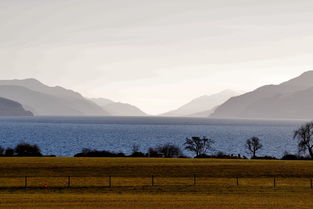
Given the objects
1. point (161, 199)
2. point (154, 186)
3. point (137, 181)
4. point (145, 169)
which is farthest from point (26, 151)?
point (161, 199)

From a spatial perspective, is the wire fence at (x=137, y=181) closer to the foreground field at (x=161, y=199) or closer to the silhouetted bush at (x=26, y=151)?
the foreground field at (x=161, y=199)

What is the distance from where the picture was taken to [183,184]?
176ft

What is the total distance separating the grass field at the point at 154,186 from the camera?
4019cm

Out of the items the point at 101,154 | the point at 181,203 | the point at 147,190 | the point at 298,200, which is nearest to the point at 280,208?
the point at 298,200

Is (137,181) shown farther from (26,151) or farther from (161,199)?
(26,151)

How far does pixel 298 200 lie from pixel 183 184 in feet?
48.7

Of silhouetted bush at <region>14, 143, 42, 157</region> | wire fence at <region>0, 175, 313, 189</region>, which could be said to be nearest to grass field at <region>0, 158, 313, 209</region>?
wire fence at <region>0, 175, 313, 189</region>

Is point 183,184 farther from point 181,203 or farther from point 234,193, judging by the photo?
point 181,203

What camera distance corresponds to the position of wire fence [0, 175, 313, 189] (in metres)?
52.1

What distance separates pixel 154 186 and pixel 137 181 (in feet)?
16.4

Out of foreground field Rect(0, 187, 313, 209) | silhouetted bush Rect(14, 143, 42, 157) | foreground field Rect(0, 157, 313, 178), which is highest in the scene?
silhouetted bush Rect(14, 143, 42, 157)

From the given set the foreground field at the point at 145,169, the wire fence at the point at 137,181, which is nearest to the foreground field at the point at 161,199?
the wire fence at the point at 137,181

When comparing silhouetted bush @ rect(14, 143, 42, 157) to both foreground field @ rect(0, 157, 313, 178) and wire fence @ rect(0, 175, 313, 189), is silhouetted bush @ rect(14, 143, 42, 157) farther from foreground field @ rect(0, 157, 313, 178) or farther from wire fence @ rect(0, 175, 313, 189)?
wire fence @ rect(0, 175, 313, 189)

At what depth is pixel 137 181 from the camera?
183ft
